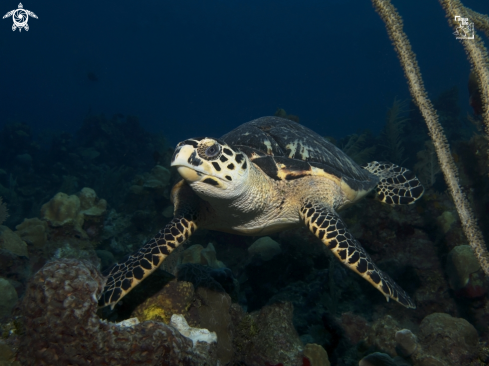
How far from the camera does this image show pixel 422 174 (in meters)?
8.28

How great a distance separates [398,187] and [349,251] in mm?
3141

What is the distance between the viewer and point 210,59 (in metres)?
125

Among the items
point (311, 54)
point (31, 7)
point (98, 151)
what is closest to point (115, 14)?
point (31, 7)

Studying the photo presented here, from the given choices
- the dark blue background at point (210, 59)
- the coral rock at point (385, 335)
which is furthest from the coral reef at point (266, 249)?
the dark blue background at point (210, 59)

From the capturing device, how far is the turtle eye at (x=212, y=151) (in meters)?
2.65

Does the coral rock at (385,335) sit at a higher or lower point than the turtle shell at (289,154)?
lower

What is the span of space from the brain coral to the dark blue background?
88.9 m

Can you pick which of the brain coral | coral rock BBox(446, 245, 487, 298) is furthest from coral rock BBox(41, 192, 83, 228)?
coral rock BBox(446, 245, 487, 298)

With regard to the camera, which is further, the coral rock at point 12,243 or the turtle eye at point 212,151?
the coral rock at point 12,243

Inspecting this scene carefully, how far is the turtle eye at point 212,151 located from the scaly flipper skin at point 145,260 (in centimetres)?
125

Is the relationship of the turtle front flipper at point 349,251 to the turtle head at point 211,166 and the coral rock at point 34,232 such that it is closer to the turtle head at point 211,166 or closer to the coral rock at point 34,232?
the turtle head at point 211,166

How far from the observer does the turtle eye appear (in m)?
2.65

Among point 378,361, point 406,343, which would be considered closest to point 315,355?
point 378,361

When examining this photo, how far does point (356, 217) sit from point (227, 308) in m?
4.36
